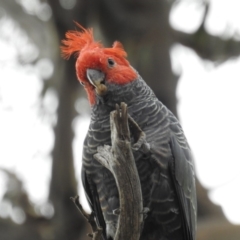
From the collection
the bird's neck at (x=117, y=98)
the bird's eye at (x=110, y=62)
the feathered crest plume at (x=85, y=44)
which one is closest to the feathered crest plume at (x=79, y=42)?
the feathered crest plume at (x=85, y=44)

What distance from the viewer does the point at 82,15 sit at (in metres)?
7.55

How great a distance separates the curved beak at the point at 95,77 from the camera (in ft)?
13.5

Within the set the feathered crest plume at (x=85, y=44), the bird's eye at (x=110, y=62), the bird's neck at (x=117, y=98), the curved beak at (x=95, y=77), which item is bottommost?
the bird's neck at (x=117, y=98)

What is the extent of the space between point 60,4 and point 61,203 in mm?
3092

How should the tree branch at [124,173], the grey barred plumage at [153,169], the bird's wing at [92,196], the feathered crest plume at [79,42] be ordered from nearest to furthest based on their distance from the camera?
the tree branch at [124,173]
the grey barred plumage at [153,169]
the bird's wing at [92,196]
the feathered crest plume at [79,42]

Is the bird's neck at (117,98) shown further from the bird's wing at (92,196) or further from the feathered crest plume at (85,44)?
the bird's wing at (92,196)

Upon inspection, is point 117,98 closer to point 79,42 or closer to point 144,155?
point 144,155

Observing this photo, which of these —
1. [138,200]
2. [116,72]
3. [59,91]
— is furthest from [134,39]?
[138,200]

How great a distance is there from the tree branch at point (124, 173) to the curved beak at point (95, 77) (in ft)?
2.55

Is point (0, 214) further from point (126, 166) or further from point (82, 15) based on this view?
point (126, 166)

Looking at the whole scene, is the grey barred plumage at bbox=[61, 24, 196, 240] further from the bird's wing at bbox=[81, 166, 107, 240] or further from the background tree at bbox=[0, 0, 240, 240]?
the background tree at bbox=[0, 0, 240, 240]

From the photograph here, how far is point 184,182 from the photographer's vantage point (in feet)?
13.8

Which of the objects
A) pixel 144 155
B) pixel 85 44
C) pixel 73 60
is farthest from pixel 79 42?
pixel 73 60

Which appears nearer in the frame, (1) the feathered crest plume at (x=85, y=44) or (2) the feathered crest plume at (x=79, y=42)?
(1) the feathered crest plume at (x=85, y=44)
